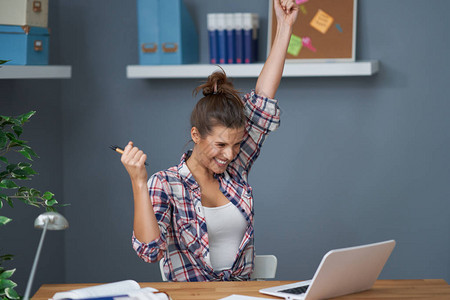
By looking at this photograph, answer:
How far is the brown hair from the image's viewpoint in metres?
2.20

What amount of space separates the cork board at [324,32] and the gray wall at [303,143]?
0.10 metres

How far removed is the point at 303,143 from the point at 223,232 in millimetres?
1412

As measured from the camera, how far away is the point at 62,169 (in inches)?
143

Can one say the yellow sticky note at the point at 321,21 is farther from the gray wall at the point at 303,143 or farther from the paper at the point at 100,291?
the paper at the point at 100,291

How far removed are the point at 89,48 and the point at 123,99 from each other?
35cm

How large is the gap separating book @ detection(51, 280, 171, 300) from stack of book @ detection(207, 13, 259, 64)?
183 cm

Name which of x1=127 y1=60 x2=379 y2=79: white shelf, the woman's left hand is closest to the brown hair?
the woman's left hand

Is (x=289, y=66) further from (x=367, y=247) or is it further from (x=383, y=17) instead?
(x=367, y=247)

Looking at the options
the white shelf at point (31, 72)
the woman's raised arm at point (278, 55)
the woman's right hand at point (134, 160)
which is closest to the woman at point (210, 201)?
the woman's raised arm at point (278, 55)

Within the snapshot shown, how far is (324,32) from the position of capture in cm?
334

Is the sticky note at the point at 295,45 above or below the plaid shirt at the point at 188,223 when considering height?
above

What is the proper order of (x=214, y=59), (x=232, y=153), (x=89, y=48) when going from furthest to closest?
(x=89, y=48) < (x=214, y=59) < (x=232, y=153)

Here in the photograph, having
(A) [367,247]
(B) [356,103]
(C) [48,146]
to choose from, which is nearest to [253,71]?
(B) [356,103]

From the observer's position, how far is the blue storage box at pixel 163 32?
10.6 ft
